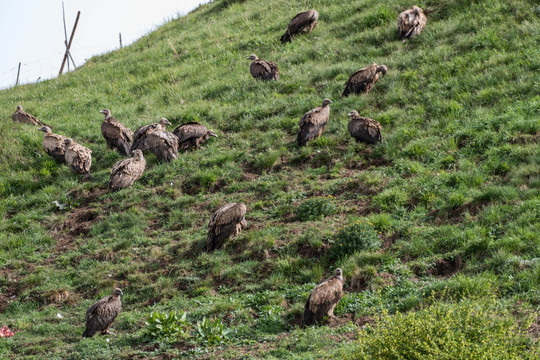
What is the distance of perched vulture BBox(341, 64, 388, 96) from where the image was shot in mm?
16688

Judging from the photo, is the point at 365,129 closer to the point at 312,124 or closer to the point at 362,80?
the point at 312,124

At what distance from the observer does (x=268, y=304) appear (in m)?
9.70

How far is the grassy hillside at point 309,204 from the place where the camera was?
873 cm

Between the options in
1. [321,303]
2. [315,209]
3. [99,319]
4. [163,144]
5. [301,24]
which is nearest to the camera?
[321,303]

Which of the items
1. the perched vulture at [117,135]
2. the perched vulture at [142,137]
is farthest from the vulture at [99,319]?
the perched vulture at [117,135]

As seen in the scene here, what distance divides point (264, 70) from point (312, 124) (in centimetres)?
444

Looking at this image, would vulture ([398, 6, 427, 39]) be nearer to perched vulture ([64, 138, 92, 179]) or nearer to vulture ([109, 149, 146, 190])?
vulture ([109, 149, 146, 190])

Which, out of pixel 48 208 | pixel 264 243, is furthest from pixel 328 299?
pixel 48 208

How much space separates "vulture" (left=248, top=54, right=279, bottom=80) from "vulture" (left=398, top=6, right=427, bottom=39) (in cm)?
410

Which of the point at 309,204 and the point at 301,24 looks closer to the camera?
the point at 309,204

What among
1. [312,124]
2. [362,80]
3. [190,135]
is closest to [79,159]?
[190,135]

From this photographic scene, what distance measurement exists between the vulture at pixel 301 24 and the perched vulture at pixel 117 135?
7494 millimetres

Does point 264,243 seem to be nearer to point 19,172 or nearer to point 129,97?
point 19,172

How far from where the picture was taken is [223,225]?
11.8 metres
